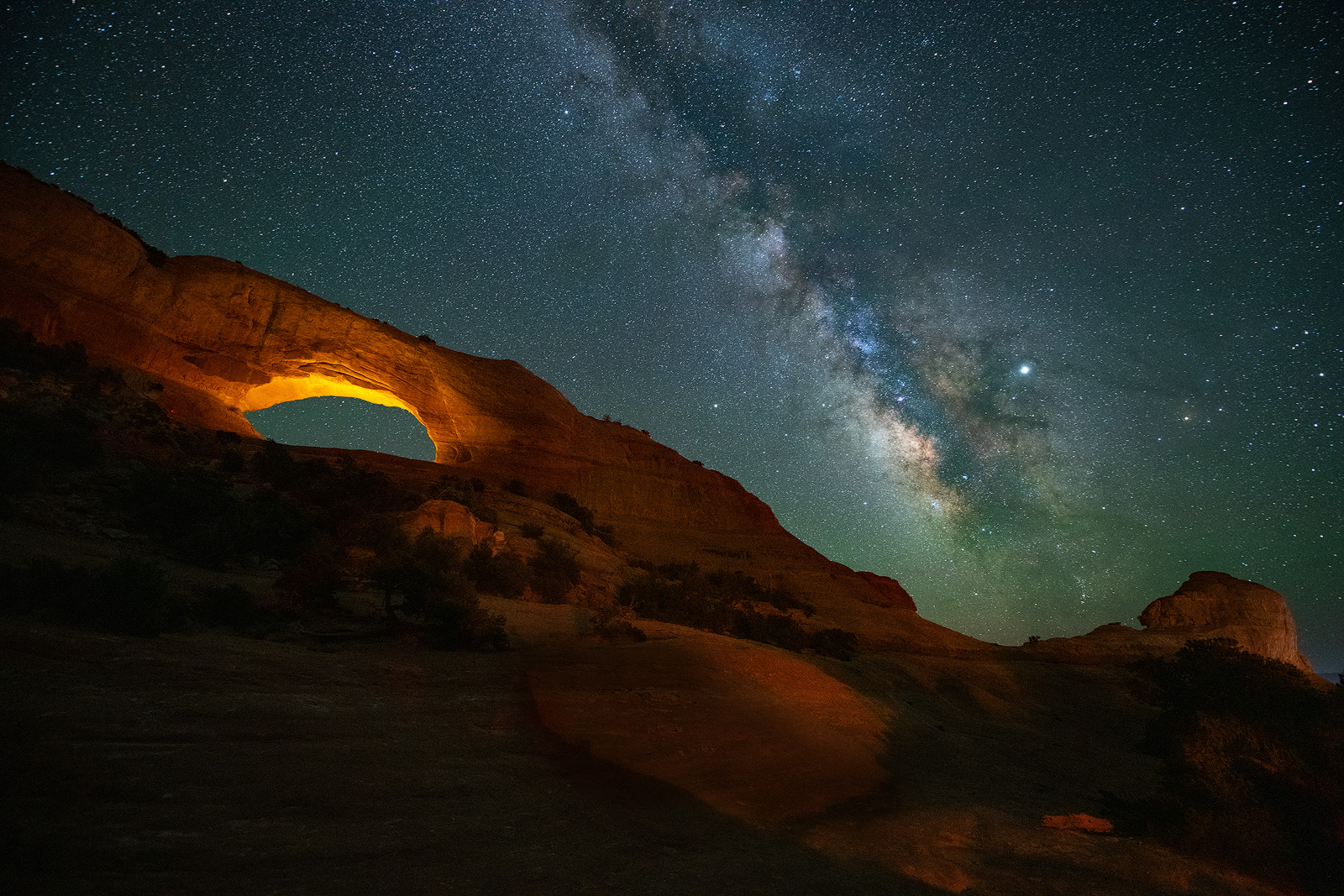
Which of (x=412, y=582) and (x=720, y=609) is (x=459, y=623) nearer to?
(x=412, y=582)

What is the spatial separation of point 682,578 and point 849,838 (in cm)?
2011

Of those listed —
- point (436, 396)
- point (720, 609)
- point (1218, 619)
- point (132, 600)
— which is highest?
point (436, 396)

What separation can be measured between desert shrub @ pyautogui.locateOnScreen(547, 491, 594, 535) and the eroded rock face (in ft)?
104

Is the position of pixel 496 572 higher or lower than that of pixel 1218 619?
lower

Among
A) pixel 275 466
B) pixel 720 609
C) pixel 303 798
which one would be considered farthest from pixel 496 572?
pixel 303 798

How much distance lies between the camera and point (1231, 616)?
3142 centimetres

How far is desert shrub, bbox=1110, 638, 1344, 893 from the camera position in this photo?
5418mm

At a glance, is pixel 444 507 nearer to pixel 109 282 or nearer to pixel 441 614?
pixel 441 614

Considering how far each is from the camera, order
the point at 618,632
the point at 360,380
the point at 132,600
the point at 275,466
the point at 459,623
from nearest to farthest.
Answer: the point at 132,600
the point at 459,623
the point at 618,632
the point at 275,466
the point at 360,380

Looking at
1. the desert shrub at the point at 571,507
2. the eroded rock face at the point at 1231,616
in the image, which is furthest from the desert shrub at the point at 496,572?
the eroded rock face at the point at 1231,616

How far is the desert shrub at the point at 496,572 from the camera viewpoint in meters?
14.8

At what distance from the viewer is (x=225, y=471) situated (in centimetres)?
1758

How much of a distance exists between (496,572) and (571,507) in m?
13.6

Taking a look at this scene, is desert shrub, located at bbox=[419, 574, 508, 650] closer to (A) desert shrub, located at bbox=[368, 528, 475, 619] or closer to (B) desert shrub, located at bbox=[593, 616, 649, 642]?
(A) desert shrub, located at bbox=[368, 528, 475, 619]
